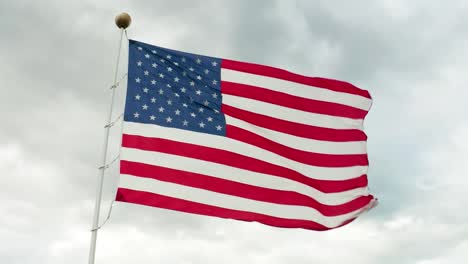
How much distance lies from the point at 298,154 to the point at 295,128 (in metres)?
0.67

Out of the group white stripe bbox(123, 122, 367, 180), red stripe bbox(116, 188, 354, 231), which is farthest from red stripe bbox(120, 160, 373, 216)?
white stripe bbox(123, 122, 367, 180)

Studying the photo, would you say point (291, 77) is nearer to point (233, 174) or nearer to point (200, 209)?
point (233, 174)

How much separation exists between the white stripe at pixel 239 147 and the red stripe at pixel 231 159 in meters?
0.10

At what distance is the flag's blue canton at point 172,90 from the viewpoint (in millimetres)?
14406

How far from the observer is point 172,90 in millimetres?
14898

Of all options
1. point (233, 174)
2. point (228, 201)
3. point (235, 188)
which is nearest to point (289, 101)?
point (233, 174)

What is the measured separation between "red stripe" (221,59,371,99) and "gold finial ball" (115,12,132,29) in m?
2.56

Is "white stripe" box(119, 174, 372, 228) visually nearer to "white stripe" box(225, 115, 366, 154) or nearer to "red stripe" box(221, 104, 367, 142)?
"white stripe" box(225, 115, 366, 154)

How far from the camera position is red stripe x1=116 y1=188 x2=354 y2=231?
13.3m

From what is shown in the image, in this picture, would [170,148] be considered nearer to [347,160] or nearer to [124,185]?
[124,185]

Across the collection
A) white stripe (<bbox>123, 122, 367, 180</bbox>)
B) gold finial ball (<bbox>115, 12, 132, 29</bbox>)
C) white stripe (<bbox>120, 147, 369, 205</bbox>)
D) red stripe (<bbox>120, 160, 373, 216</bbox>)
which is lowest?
red stripe (<bbox>120, 160, 373, 216</bbox>)

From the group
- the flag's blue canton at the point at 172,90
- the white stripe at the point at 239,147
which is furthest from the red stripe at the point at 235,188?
the flag's blue canton at the point at 172,90

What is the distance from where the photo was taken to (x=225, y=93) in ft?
51.3

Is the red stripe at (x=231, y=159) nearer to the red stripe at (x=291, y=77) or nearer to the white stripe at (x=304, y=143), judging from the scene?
the white stripe at (x=304, y=143)
